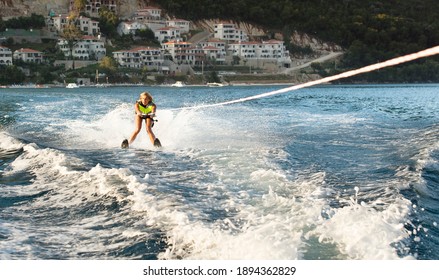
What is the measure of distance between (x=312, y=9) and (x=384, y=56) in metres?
22.7

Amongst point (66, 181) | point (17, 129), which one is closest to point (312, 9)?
point (17, 129)

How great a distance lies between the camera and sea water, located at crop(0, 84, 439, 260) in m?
7.03

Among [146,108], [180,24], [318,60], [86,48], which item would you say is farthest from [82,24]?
[146,108]

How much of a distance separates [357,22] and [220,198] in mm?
116704

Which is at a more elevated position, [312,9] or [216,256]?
[312,9]

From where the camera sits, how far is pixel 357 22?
12094 cm

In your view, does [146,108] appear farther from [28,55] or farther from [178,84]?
[28,55]

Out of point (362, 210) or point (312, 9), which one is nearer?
point (362, 210)

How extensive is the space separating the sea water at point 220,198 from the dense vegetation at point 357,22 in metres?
95.9

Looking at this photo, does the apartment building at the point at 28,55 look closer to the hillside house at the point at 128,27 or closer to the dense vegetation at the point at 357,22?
the hillside house at the point at 128,27

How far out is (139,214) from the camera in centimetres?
843
